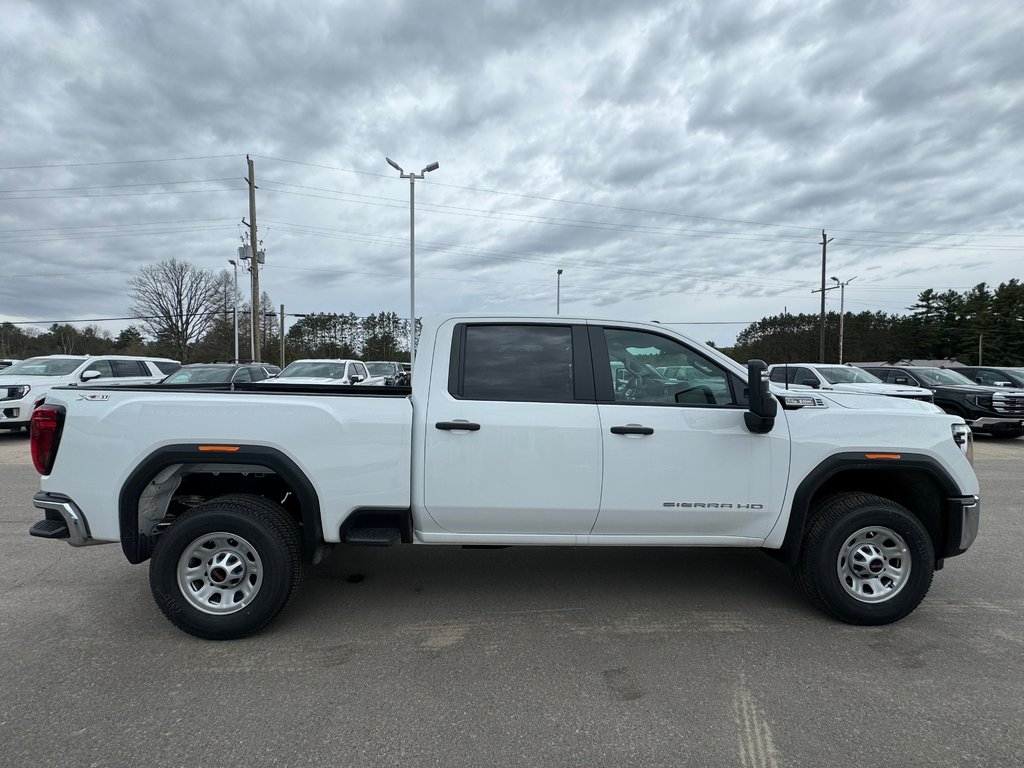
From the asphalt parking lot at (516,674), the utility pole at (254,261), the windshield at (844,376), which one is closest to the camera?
the asphalt parking lot at (516,674)

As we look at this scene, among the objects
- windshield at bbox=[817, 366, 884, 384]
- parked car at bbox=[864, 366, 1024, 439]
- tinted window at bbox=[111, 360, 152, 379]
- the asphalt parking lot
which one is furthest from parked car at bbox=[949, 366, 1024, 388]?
tinted window at bbox=[111, 360, 152, 379]

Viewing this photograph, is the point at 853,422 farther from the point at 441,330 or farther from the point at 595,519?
the point at 441,330

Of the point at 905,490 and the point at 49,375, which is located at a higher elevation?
the point at 49,375

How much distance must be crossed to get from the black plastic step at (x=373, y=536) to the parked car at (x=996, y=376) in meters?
17.4

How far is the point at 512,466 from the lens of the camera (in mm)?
3402

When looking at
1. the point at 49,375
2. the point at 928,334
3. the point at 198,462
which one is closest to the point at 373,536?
the point at 198,462

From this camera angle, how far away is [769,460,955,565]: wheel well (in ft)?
11.6

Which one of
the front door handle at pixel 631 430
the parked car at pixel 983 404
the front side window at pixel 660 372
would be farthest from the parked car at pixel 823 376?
the front door handle at pixel 631 430

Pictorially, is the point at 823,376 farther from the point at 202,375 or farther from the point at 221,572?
the point at 202,375

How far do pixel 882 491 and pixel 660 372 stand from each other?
187cm

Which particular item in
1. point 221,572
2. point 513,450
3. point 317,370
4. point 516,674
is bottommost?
point 516,674

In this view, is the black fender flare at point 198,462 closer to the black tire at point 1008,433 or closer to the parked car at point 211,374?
the parked car at point 211,374

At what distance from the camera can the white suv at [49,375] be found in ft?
38.2

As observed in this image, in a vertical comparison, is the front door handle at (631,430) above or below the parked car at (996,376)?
below
